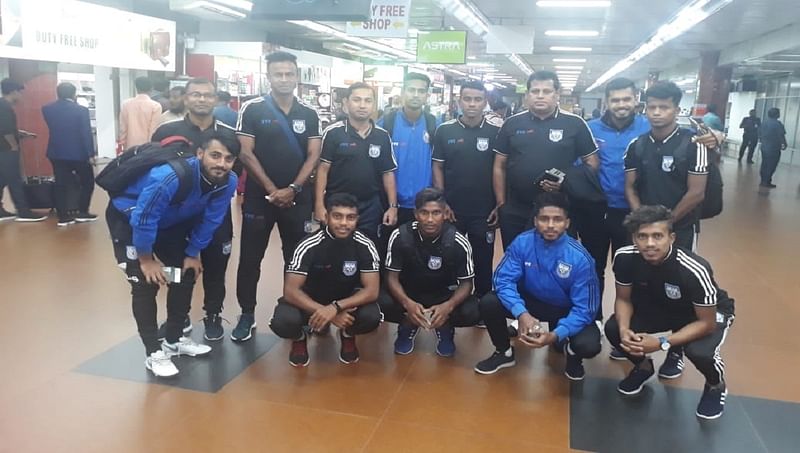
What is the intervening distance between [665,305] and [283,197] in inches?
84.8

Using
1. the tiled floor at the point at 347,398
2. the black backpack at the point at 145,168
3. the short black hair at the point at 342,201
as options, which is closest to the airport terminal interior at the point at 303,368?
the tiled floor at the point at 347,398

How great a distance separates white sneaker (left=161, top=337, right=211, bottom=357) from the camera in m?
3.54

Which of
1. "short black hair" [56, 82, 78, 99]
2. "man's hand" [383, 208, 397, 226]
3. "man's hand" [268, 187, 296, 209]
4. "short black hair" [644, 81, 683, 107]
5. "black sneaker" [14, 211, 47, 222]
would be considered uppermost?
"short black hair" [644, 81, 683, 107]

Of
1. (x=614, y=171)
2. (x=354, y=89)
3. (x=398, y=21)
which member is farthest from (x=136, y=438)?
(x=398, y=21)

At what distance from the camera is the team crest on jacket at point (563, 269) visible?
3367 millimetres

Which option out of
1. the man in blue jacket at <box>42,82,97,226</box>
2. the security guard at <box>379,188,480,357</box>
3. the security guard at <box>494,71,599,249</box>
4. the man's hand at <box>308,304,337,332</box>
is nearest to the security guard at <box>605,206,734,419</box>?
the security guard at <box>494,71,599,249</box>

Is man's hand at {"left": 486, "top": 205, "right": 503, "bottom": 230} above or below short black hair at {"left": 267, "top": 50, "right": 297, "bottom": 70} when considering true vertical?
below

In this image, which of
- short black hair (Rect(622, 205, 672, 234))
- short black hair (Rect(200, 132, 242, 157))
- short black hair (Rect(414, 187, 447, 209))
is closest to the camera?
short black hair (Rect(622, 205, 672, 234))

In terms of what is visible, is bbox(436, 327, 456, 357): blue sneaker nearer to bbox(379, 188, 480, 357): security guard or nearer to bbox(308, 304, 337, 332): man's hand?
bbox(379, 188, 480, 357): security guard

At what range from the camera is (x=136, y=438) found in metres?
2.72

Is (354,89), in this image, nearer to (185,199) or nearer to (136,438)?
(185,199)

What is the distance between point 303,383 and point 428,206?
1152mm

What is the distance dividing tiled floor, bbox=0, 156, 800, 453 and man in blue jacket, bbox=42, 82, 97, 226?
2.80 m

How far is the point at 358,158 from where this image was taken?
3861mm
